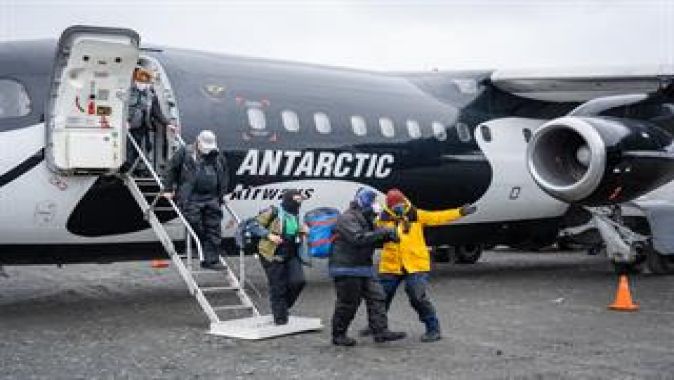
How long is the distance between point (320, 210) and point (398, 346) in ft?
13.1

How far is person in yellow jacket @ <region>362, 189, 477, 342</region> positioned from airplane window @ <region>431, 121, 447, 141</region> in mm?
5066

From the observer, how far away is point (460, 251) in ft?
58.1

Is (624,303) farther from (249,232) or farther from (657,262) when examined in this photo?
(249,232)

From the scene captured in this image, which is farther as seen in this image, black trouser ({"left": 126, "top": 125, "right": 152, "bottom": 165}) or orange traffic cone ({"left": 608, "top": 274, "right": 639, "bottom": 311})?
orange traffic cone ({"left": 608, "top": 274, "right": 639, "bottom": 311})

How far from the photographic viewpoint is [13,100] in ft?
33.1

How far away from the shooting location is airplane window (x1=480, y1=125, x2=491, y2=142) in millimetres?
14913

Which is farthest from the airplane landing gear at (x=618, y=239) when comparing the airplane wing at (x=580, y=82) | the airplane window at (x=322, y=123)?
the airplane window at (x=322, y=123)

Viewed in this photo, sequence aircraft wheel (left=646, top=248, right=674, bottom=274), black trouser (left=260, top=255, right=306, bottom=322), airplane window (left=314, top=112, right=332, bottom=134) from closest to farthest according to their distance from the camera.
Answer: black trouser (left=260, top=255, right=306, bottom=322)
airplane window (left=314, top=112, right=332, bottom=134)
aircraft wheel (left=646, top=248, right=674, bottom=274)

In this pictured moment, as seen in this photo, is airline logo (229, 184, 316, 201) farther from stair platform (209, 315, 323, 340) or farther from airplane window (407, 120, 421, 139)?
airplane window (407, 120, 421, 139)

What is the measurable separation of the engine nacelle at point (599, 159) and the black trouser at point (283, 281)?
5.48 metres

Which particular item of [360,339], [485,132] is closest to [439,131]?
[485,132]

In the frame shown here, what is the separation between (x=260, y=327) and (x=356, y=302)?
45.5 inches

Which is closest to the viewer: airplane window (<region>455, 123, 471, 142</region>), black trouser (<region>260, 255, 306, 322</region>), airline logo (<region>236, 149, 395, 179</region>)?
black trouser (<region>260, 255, 306, 322</region>)

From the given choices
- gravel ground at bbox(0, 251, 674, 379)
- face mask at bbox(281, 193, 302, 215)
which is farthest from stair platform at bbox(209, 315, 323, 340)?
face mask at bbox(281, 193, 302, 215)
